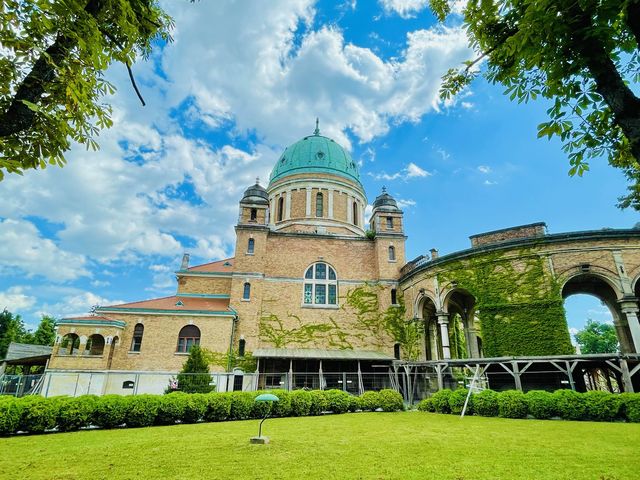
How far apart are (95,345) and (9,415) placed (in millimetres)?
12928

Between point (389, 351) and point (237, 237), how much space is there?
1359 cm

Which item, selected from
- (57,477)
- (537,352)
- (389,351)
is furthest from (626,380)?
(57,477)

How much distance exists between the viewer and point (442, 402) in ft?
51.7

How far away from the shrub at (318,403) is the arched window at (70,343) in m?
14.9

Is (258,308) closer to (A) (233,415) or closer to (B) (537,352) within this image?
(A) (233,415)

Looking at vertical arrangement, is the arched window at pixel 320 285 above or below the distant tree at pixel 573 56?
above

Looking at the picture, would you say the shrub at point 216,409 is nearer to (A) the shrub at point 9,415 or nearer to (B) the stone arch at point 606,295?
(A) the shrub at point 9,415

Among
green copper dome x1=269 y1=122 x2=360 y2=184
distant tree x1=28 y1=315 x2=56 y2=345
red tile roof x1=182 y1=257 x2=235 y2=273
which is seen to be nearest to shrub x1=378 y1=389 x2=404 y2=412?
→ red tile roof x1=182 y1=257 x2=235 y2=273

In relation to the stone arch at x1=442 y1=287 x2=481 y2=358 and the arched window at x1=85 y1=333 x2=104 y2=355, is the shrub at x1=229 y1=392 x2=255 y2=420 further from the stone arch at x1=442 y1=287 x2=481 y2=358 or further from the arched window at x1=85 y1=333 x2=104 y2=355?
the stone arch at x1=442 y1=287 x2=481 y2=358

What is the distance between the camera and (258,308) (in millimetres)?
24047

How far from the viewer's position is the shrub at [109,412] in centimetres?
1132

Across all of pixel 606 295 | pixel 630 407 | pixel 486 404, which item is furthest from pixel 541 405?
pixel 606 295

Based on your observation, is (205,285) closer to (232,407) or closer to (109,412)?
(232,407)

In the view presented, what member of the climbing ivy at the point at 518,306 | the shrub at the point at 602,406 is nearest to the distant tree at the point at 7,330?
the climbing ivy at the point at 518,306
